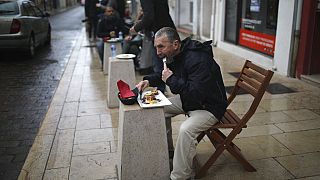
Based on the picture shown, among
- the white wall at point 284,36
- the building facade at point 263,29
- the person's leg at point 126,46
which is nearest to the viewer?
the building facade at point 263,29

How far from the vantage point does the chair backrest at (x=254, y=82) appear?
11.2 feet

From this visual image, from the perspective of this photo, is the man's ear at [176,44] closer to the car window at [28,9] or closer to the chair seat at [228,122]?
the chair seat at [228,122]

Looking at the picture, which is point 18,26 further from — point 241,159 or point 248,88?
point 241,159

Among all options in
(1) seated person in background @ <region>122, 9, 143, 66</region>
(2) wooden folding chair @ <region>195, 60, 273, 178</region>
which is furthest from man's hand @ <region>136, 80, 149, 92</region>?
(1) seated person in background @ <region>122, 9, 143, 66</region>

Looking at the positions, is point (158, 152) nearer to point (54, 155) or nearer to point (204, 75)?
point (204, 75)

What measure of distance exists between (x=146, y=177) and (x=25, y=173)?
52.2 inches

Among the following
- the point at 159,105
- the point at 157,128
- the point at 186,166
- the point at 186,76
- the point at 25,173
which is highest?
the point at 186,76

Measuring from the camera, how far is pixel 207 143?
170 inches

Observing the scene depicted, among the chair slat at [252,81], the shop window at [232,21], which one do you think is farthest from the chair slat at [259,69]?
the shop window at [232,21]

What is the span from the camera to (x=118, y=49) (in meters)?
7.96

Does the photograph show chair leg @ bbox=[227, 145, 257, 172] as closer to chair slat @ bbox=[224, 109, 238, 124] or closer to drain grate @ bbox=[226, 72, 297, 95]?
chair slat @ bbox=[224, 109, 238, 124]

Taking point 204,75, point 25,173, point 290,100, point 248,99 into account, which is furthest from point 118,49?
point 204,75

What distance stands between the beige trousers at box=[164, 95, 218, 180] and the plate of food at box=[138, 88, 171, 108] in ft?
0.88

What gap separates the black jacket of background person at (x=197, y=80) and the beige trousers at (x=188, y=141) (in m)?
0.09
